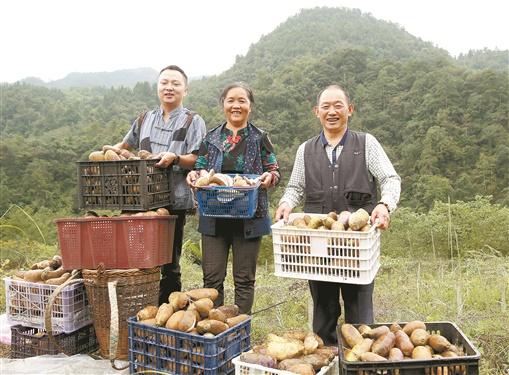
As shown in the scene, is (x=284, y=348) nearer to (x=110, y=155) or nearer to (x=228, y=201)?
(x=228, y=201)

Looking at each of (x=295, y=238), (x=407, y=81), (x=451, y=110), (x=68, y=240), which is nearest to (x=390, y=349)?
(x=295, y=238)

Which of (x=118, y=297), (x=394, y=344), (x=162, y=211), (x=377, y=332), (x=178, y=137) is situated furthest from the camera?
(x=178, y=137)

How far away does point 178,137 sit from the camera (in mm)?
3512

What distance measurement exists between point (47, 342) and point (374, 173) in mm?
2318

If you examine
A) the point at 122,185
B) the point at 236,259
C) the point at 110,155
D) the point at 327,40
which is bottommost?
A: the point at 236,259

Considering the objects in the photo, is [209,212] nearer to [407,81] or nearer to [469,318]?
[469,318]

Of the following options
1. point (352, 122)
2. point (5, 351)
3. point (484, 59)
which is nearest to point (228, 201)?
point (5, 351)

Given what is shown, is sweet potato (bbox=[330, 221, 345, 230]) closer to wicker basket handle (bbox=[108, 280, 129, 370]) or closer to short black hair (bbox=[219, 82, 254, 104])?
short black hair (bbox=[219, 82, 254, 104])

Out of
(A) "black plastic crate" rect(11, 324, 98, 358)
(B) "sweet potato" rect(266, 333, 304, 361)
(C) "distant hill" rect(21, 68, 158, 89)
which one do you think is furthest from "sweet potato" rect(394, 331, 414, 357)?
(C) "distant hill" rect(21, 68, 158, 89)

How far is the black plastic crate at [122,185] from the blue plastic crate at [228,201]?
41cm

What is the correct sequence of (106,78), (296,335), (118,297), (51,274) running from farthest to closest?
(106,78), (51,274), (118,297), (296,335)

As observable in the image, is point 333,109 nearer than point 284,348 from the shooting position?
No

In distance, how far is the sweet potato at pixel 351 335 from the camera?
7.50 ft

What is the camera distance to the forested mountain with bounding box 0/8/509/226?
84.1 feet
